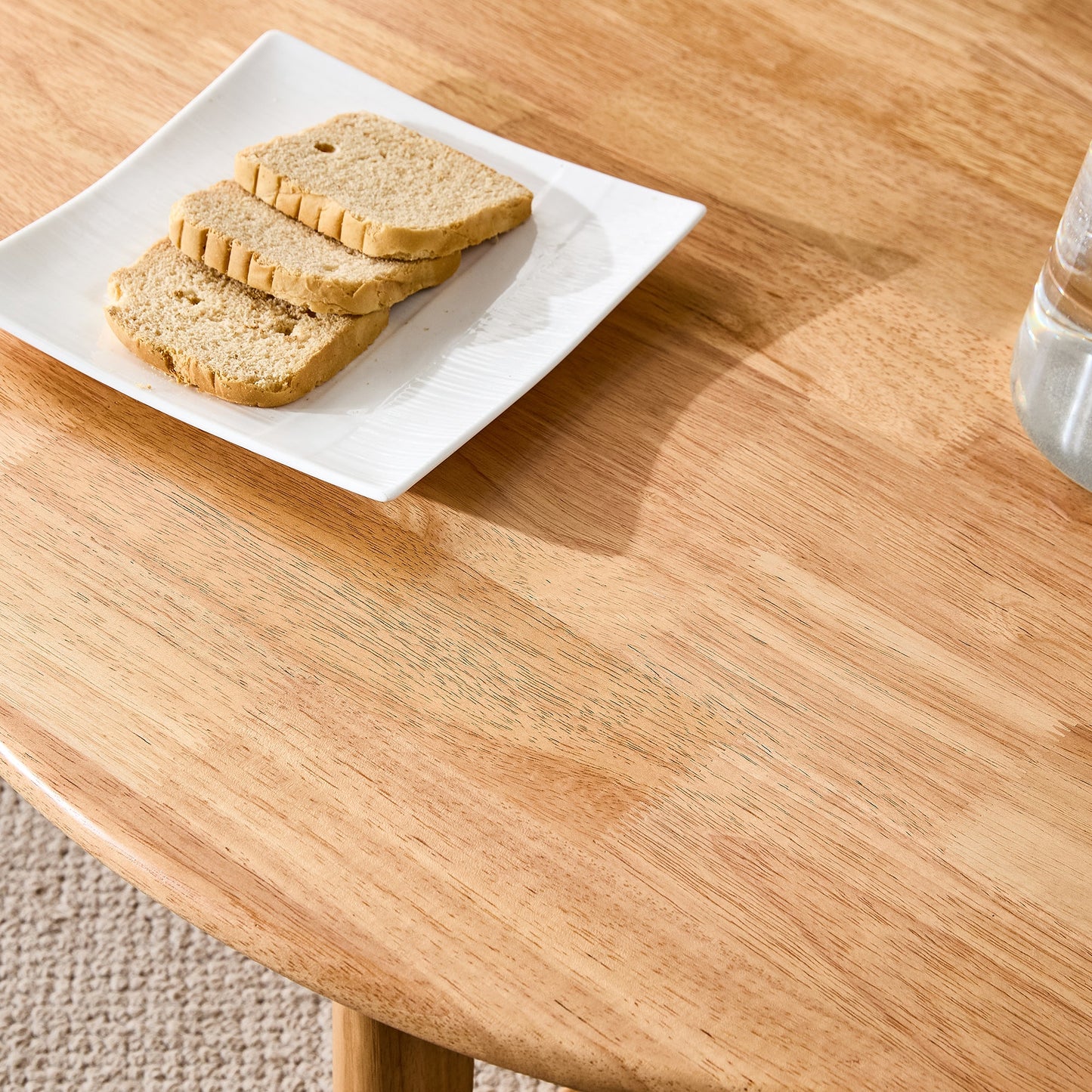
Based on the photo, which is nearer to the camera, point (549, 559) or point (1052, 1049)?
point (1052, 1049)

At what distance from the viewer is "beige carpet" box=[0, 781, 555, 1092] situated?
1.34 meters

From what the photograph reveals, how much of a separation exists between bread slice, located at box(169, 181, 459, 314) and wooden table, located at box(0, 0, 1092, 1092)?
109 millimetres

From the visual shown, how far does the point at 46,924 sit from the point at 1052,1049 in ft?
3.99

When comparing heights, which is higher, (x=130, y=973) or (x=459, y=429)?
(x=459, y=429)

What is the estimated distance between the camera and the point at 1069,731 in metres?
0.64

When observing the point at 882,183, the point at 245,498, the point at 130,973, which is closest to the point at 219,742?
the point at 245,498

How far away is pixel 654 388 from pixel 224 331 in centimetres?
26

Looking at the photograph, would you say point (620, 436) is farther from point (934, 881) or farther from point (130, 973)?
point (130, 973)

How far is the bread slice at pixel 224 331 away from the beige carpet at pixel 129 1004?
888 mm

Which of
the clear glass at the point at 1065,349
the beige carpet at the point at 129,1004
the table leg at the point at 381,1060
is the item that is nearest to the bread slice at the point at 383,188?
the clear glass at the point at 1065,349

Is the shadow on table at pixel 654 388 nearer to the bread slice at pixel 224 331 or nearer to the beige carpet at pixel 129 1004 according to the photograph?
the bread slice at pixel 224 331

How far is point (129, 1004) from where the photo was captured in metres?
1.38

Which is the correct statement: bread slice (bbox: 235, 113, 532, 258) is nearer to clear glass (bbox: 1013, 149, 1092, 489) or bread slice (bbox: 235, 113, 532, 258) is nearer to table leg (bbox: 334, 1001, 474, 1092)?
clear glass (bbox: 1013, 149, 1092, 489)

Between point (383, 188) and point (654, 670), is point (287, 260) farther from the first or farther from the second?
point (654, 670)
